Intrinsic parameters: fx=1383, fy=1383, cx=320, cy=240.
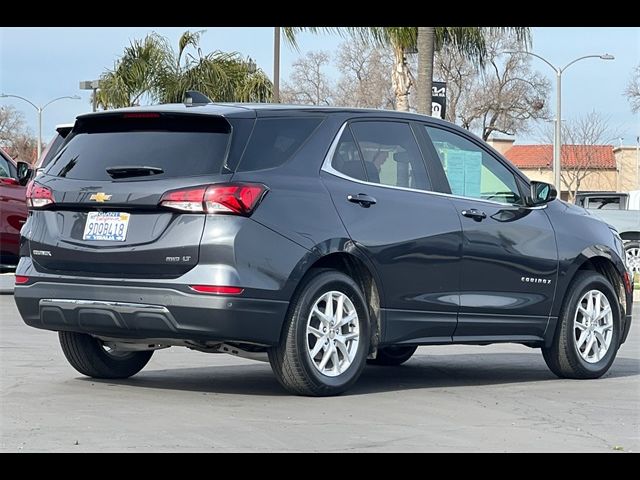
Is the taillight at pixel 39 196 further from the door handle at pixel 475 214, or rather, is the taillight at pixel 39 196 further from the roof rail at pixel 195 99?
the door handle at pixel 475 214

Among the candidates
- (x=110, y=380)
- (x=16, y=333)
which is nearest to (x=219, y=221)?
(x=110, y=380)

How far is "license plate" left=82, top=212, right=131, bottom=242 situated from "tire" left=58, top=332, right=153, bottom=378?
3.39 ft

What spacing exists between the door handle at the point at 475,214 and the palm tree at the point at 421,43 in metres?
12.5

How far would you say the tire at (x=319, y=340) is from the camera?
8.18 m

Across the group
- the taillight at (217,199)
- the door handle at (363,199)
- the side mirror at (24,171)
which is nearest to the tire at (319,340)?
the door handle at (363,199)

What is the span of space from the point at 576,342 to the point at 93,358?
137 inches

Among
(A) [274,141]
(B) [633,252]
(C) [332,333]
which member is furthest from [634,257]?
(A) [274,141]

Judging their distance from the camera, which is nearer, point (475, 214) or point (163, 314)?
point (163, 314)

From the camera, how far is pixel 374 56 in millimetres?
68562

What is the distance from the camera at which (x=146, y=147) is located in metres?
8.43

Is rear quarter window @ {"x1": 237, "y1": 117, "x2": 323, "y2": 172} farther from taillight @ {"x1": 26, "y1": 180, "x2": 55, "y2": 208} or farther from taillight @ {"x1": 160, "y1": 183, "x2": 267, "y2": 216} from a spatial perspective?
taillight @ {"x1": 26, "y1": 180, "x2": 55, "y2": 208}

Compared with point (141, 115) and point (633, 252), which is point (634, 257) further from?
point (141, 115)

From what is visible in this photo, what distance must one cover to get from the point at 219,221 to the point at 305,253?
0.59 meters
